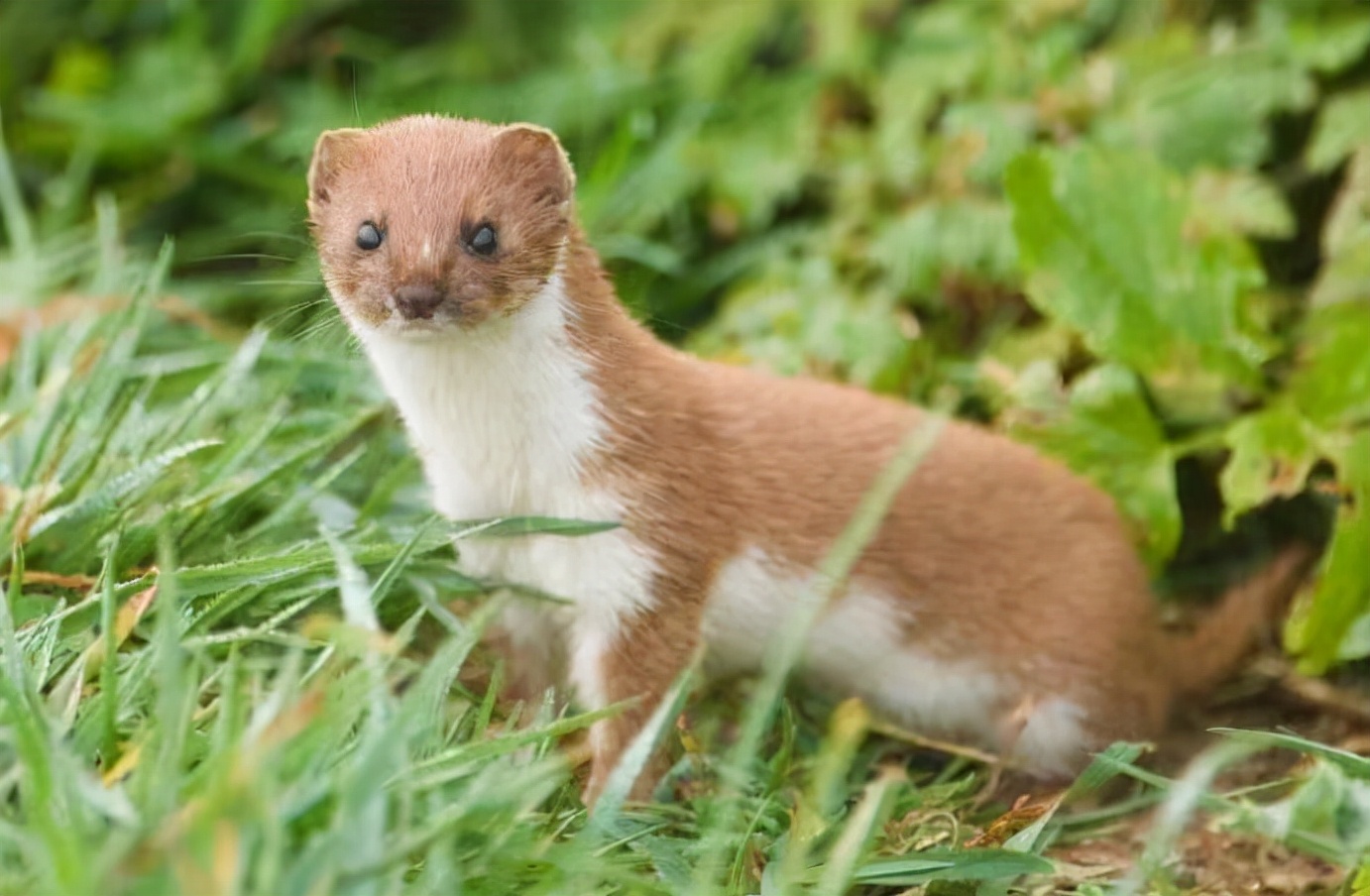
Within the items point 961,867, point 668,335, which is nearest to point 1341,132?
point 668,335

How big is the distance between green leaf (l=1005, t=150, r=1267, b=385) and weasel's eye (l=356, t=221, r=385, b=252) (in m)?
1.91

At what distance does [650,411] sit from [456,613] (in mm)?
677

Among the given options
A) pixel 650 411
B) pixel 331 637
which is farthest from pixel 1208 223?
pixel 331 637

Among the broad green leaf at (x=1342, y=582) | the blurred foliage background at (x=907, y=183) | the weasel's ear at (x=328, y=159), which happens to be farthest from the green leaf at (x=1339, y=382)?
the weasel's ear at (x=328, y=159)

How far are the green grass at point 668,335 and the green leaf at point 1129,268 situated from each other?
0.04ft

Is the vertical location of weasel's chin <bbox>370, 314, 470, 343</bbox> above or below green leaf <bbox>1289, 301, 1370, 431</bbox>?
above

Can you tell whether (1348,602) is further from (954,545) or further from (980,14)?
(980,14)

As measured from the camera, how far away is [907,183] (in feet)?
18.1

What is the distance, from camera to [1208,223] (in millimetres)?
4711

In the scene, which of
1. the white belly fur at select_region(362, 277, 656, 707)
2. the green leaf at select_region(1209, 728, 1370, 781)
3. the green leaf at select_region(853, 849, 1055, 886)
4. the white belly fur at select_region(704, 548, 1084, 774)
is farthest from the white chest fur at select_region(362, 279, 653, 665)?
the green leaf at select_region(1209, 728, 1370, 781)

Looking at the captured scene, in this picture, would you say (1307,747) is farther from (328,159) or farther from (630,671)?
(328,159)

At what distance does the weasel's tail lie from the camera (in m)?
4.36

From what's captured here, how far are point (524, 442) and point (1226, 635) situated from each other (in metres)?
2.09

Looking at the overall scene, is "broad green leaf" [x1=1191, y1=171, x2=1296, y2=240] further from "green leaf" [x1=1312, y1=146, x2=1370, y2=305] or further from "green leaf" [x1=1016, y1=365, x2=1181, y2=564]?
"green leaf" [x1=1016, y1=365, x2=1181, y2=564]
